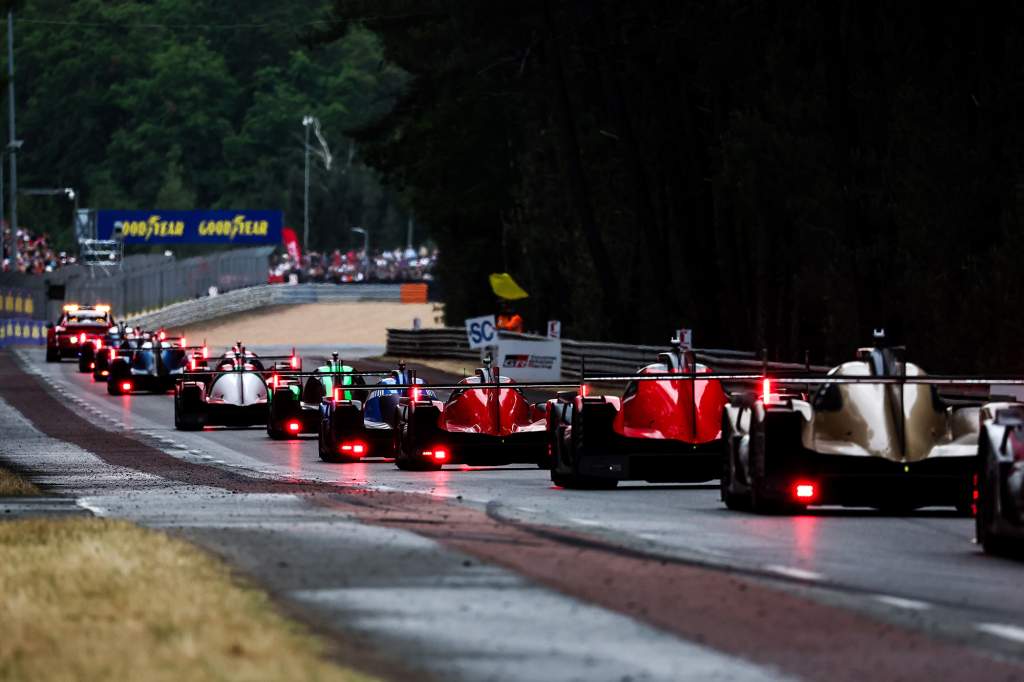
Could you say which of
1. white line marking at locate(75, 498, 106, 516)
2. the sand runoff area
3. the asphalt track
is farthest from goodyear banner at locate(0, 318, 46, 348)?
white line marking at locate(75, 498, 106, 516)

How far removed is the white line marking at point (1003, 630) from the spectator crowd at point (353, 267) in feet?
418

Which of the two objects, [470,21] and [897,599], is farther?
[470,21]

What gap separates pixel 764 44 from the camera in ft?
179

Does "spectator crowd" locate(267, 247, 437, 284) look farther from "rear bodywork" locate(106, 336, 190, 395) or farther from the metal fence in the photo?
"rear bodywork" locate(106, 336, 190, 395)

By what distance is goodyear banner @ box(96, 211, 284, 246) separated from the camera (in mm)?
135250

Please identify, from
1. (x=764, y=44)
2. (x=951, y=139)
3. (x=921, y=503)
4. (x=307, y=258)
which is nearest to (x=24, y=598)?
(x=921, y=503)

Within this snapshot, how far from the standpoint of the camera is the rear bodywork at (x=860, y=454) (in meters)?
19.5

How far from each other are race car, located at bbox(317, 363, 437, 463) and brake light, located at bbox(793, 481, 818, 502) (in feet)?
41.6

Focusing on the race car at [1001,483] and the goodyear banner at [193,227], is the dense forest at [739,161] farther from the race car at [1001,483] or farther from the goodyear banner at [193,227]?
the goodyear banner at [193,227]

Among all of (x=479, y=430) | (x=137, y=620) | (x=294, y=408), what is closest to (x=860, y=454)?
(x=137, y=620)

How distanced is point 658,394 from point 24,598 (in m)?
12.6

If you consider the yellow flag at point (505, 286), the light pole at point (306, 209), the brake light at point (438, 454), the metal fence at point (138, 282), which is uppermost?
the light pole at point (306, 209)

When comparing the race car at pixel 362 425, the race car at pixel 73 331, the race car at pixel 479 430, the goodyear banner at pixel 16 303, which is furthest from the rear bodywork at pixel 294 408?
the goodyear banner at pixel 16 303

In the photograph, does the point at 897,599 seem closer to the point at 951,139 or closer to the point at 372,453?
the point at 372,453
